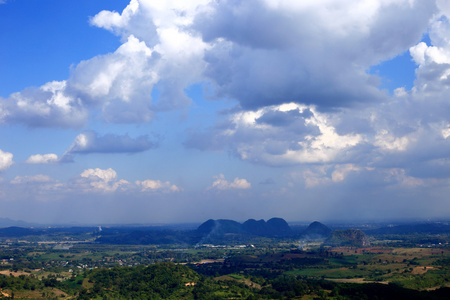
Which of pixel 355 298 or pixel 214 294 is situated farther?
pixel 214 294

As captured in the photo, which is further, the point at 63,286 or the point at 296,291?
the point at 63,286

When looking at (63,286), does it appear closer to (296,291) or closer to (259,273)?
(296,291)

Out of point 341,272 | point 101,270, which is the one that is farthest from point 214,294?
point 341,272

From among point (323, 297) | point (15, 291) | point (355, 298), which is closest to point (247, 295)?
point (323, 297)

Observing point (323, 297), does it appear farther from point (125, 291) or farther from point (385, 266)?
point (385, 266)

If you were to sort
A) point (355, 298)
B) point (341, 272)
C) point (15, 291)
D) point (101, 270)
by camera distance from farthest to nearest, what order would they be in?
1. point (341, 272)
2. point (101, 270)
3. point (15, 291)
4. point (355, 298)

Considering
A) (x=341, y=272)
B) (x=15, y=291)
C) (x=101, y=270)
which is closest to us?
(x=15, y=291)

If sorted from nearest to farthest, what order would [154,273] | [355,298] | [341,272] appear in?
1. [355,298]
2. [154,273]
3. [341,272]

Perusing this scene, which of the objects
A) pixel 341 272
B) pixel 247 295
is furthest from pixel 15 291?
pixel 341 272

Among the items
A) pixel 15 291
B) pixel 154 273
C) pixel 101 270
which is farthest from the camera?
pixel 101 270
